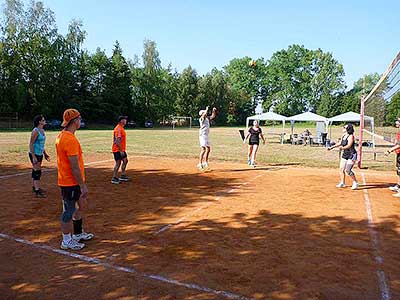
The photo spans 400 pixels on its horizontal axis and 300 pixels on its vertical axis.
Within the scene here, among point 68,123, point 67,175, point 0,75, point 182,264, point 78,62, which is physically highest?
point 78,62

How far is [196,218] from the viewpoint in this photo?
644 centimetres

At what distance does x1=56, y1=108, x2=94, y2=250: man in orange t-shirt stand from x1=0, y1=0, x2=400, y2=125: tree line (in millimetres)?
15449

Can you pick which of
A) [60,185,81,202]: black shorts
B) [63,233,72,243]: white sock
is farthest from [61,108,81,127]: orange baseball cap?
[63,233,72,243]: white sock

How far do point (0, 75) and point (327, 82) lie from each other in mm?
66912

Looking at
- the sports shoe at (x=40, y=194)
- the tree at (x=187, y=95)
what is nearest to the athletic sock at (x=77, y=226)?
the sports shoe at (x=40, y=194)

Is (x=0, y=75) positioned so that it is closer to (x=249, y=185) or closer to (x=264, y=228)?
(x=249, y=185)

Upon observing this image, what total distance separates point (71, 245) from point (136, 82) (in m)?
61.8

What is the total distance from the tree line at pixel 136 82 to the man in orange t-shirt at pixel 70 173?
15.4 meters

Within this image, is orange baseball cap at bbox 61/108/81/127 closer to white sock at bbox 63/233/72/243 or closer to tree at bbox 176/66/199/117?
white sock at bbox 63/233/72/243

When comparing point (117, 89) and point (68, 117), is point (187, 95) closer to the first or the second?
point (117, 89)

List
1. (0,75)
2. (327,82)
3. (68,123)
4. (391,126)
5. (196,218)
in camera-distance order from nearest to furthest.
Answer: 1. (68,123)
2. (196,218)
3. (391,126)
4. (0,75)
5. (327,82)

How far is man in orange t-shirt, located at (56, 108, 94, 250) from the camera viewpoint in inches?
184

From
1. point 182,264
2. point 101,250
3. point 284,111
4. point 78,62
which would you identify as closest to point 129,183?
point 101,250

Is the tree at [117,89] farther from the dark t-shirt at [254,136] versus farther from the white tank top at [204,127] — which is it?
the white tank top at [204,127]
